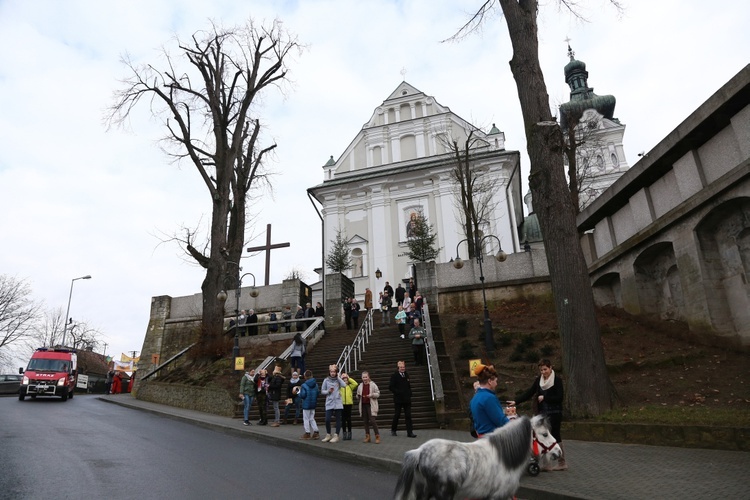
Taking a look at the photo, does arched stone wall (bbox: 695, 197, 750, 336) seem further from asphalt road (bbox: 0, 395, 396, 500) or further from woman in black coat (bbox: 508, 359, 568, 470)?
asphalt road (bbox: 0, 395, 396, 500)

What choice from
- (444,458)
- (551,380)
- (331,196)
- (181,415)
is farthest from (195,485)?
(331,196)

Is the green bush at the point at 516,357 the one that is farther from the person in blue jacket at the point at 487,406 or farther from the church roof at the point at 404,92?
the church roof at the point at 404,92

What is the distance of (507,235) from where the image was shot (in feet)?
117

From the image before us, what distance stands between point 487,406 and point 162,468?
5.12m

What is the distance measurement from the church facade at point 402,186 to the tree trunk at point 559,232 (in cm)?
2396

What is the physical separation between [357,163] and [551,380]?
37.0 m

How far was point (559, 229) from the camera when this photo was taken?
10516mm

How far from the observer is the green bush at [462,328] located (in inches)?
710

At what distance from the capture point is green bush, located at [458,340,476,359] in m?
15.8

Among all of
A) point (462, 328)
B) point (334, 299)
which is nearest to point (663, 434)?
point (462, 328)

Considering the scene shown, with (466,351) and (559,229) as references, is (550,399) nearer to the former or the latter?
(559,229)

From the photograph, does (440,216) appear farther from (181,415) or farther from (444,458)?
(444,458)

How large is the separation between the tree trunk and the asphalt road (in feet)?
14.6

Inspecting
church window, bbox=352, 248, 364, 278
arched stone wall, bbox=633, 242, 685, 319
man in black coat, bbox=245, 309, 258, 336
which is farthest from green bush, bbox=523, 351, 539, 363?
church window, bbox=352, 248, 364, 278
